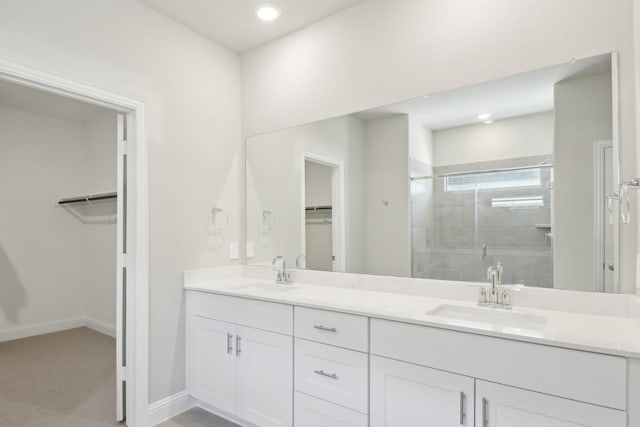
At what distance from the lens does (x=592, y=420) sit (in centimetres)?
118

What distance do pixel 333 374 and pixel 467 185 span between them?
1.25m

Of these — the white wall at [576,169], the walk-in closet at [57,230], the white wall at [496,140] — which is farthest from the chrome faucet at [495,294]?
the walk-in closet at [57,230]

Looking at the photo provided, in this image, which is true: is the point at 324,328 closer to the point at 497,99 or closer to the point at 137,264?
the point at 137,264

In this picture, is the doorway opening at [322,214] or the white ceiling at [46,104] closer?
the doorway opening at [322,214]

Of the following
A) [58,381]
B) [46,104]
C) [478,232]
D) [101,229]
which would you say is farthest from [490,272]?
[46,104]

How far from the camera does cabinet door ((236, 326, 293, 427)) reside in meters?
1.95

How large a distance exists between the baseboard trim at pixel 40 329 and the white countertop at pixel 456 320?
3044 millimetres

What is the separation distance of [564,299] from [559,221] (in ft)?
1.22

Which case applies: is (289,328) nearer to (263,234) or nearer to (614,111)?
(263,234)

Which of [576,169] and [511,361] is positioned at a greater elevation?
[576,169]

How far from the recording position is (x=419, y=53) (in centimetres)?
207

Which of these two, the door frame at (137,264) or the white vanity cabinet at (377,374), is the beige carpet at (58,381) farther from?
the white vanity cabinet at (377,374)

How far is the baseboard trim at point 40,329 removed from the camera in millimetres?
3959

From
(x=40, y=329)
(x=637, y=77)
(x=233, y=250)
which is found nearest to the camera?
(x=637, y=77)
